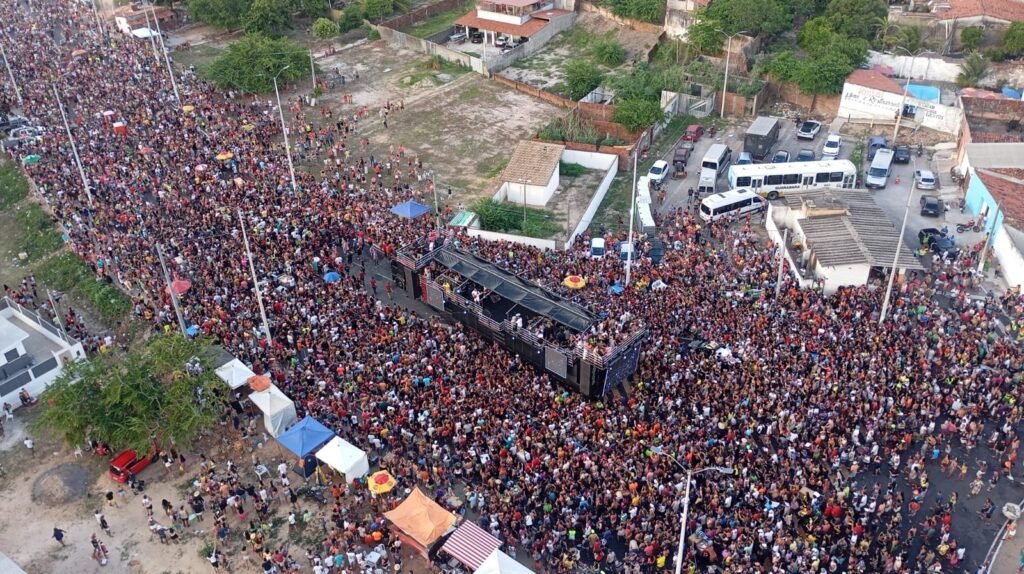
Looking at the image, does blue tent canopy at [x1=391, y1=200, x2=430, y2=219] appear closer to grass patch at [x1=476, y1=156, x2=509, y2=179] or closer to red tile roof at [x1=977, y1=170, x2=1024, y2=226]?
grass patch at [x1=476, y1=156, x2=509, y2=179]

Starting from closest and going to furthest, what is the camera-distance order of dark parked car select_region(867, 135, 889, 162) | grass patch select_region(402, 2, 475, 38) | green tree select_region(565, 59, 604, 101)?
dark parked car select_region(867, 135, 889, 162), green tree select_region(565, 59, 604, 101), grass patch select_region(402, 2, 475, 38)

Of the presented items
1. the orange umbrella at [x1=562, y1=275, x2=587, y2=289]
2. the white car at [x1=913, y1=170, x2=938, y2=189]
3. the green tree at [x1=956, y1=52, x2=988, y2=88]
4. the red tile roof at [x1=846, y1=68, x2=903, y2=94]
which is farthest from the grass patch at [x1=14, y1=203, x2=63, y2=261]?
the green tree at [x1=956, y1=52, x2=988, y2=88]

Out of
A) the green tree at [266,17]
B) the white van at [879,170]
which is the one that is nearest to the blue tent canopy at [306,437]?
the white van at [879,170]

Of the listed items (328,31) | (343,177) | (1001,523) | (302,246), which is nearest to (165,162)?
(343,177)

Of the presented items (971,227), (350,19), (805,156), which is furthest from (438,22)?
(971,227)

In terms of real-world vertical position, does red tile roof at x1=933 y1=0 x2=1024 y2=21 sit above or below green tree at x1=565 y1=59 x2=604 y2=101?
above

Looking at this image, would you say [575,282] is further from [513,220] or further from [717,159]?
[717,159]
